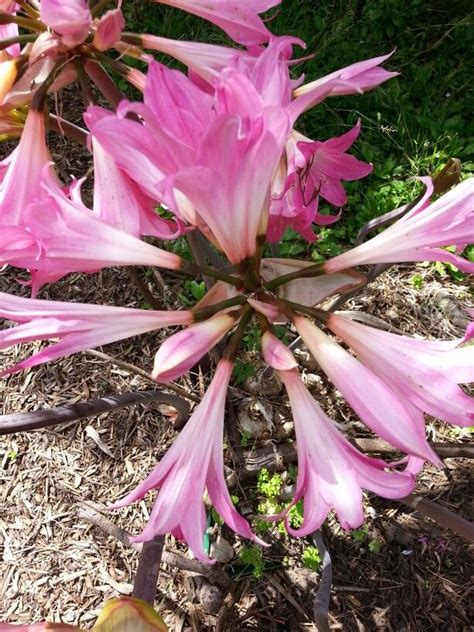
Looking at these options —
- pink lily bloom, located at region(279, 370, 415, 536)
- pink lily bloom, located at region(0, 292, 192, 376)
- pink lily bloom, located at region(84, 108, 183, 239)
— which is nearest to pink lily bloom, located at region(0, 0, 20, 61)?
pink lily bloom, located at region(84, 108, 183, 239)

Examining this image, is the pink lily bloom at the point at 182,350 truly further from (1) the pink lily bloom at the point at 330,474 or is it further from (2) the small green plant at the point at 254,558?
(2) the small green plant at the point at 254,558

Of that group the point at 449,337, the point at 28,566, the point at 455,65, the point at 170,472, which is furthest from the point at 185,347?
the point at 455,65

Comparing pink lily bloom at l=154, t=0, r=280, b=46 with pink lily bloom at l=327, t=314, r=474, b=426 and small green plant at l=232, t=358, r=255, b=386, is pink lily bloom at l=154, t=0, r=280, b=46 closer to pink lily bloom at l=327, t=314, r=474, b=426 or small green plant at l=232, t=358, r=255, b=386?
pink lily bloom at l=327, t=314, r=474, b=426

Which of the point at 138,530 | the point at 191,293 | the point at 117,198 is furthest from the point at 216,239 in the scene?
the point at 191,293

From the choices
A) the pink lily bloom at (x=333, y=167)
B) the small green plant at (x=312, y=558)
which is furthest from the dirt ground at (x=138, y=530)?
the pink lily bloom at (x=333, y=167)

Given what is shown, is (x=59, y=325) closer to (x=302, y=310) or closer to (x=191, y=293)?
(x=302, y=310)

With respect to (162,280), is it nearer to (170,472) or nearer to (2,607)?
(2,607)
